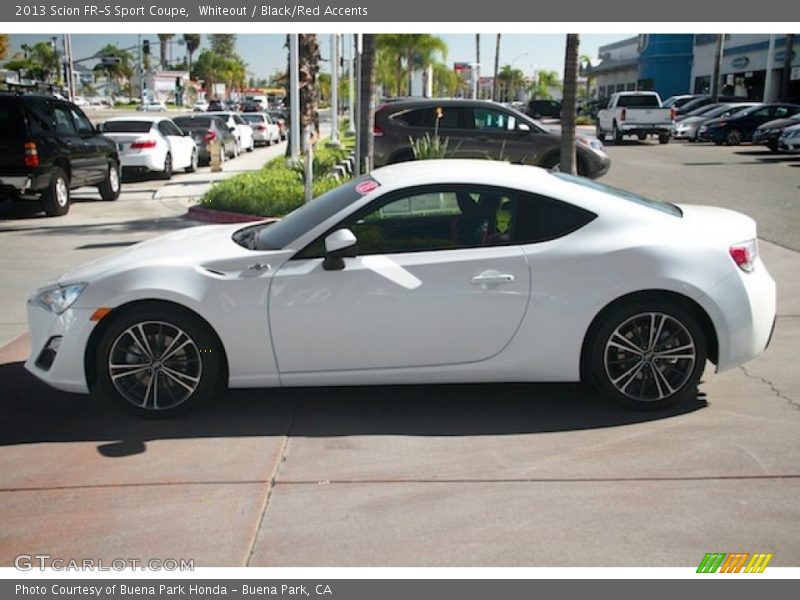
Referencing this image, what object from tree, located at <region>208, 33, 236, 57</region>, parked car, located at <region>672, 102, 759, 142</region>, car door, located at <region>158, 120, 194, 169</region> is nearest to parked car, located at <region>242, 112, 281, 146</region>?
car door, located at <region>158, 120, 194, 169</region>

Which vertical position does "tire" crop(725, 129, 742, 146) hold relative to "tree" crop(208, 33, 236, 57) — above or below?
below

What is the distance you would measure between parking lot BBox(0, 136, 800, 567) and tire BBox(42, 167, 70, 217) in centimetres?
881

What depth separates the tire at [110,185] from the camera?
55.4 feet

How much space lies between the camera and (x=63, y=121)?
15055 millimetres

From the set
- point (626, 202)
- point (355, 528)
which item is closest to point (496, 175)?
point (626, 202)

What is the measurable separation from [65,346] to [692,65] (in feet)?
219

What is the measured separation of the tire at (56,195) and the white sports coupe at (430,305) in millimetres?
10104

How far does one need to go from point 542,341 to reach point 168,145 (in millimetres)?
17701

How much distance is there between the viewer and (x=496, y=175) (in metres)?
5.35

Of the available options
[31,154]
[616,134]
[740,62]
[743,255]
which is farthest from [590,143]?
[740,62]

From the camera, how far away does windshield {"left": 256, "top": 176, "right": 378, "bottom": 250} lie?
528cm

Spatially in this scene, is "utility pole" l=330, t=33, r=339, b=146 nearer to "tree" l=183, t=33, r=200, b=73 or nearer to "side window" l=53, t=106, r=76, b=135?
"side window" l=53, t=106, r=76, b=135

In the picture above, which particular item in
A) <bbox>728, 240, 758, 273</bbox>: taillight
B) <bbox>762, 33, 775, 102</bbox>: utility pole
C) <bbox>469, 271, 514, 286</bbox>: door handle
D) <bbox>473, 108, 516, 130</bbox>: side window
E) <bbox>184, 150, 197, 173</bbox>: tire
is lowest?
<bbox>184, 150, 197, 173</bbox>: tire

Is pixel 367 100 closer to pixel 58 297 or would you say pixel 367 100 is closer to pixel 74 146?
pixel 74 146
